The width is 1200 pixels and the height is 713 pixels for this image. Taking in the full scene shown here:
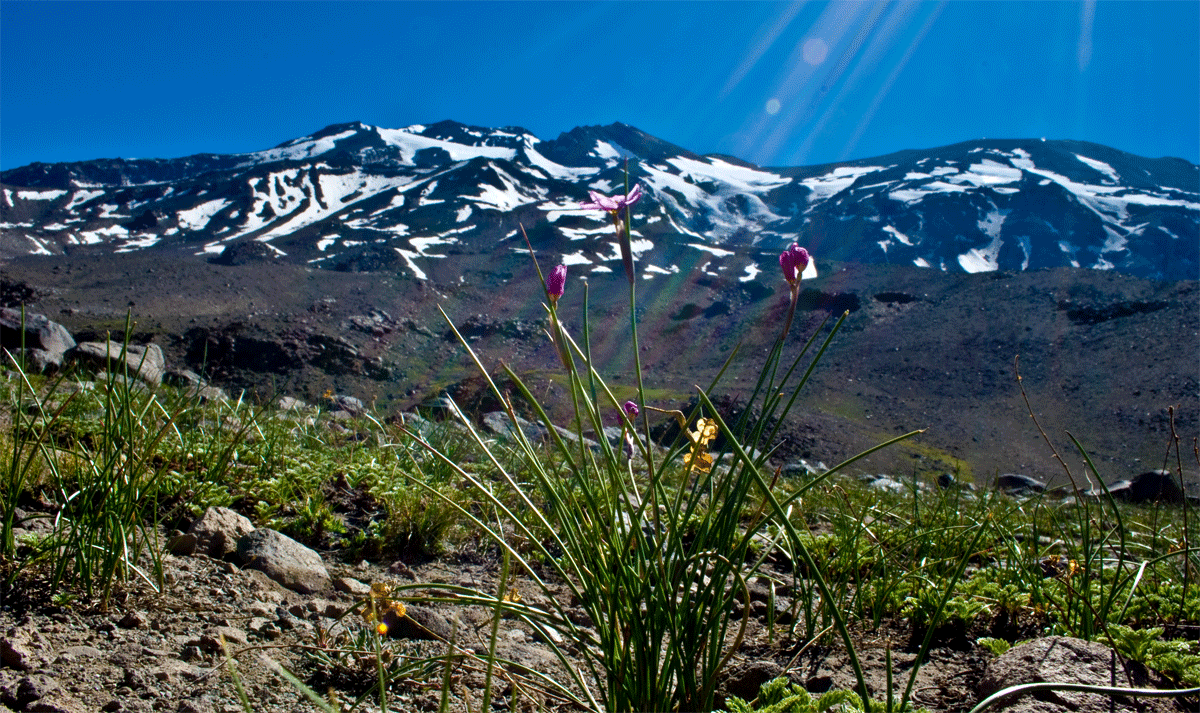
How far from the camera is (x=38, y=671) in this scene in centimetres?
112

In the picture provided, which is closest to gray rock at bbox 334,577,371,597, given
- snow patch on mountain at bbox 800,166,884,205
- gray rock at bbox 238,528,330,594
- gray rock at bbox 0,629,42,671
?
gray rock at bbox 238,528,330,594

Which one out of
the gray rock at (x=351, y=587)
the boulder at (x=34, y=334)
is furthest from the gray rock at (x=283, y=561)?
the boulder at (x=34, y=334)

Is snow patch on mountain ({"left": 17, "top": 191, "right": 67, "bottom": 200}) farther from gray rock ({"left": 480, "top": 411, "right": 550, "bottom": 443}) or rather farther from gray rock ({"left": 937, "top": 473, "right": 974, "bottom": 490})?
gray rock ({"left": 937, "top": 473, "right": 974, "bottom": 490})

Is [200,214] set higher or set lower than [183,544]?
higher

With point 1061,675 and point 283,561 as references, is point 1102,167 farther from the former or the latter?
point 283,561

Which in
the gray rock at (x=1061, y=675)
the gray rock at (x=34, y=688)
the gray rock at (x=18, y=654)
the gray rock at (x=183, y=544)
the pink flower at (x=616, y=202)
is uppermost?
the pink flower at (x=616, y=202)

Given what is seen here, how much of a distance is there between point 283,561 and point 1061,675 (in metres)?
1.81

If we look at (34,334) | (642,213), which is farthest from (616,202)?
(642,213)

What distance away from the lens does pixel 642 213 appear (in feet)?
178

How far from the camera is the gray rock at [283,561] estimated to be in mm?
1715

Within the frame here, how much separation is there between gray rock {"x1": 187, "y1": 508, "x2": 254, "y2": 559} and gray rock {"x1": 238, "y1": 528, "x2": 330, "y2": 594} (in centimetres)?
3

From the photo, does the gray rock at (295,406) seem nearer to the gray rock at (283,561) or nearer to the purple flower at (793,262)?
the gray rock at (283,561)

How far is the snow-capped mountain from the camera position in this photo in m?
40.8

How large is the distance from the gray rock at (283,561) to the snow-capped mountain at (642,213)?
30621 mm
